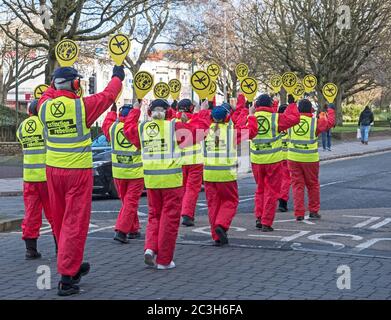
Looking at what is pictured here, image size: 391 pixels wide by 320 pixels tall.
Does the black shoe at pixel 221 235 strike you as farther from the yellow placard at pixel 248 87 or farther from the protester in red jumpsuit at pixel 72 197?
the protester in red jumpsuit at pixel 72 197

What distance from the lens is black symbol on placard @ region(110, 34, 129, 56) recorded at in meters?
8.38

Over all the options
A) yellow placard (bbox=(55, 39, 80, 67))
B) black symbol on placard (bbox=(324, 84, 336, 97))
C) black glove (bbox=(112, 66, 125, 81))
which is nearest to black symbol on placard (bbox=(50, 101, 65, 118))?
black glove (bbox=(112, 66, 125, 81))

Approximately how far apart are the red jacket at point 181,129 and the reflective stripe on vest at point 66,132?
1363 millimetres

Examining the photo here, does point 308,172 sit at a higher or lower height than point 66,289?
higher

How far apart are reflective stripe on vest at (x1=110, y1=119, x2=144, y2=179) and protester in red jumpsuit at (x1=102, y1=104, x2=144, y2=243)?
0.10 ft

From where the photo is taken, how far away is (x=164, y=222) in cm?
859

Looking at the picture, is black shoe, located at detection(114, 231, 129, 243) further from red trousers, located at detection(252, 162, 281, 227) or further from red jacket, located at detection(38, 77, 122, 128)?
red jacket, located at detection(38, 77, 122, 128)

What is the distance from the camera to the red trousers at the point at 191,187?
39.2ft

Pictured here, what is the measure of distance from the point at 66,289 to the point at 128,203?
122 inches

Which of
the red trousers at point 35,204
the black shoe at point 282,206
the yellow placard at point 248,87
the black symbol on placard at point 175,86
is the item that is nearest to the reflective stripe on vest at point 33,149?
the red trousers at point 35,204

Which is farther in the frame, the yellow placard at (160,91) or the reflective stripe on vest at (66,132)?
the yellow placard at (160,91)

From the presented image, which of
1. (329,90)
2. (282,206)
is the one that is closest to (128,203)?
(282,206)

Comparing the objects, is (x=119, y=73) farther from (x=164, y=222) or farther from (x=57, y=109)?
(x=164, y=222)
